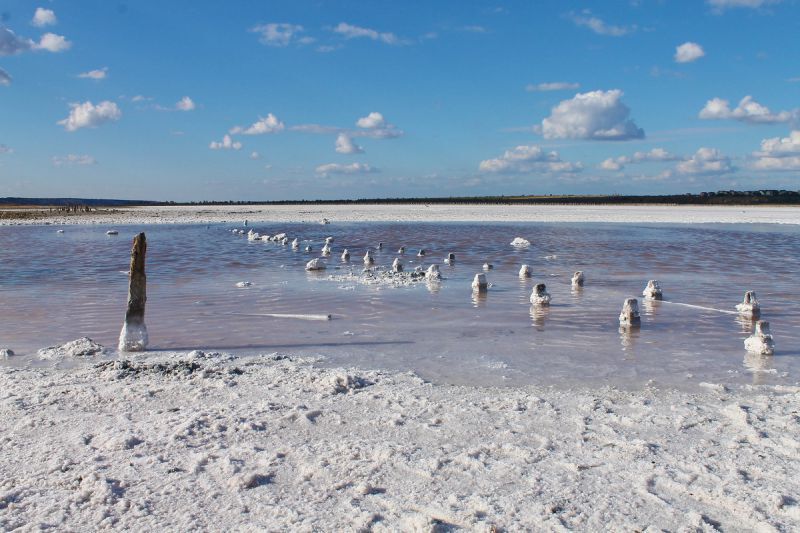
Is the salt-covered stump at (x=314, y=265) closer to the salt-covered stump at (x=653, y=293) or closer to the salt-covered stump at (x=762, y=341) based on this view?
the salt-covered stump at (x=653, y=293)

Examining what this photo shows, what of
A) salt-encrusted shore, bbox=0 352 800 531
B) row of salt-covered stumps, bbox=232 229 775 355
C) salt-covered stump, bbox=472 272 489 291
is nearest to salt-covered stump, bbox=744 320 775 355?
row of salt-covered stumps, bbox=232 229 775 355

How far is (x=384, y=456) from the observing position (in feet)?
13.9

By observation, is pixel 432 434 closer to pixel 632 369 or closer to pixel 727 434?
pixel 727 434

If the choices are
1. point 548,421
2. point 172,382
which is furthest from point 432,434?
point 172,382

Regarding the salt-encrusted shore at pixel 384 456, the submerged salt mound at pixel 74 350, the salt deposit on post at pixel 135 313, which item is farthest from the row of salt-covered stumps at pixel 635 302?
the submerged salt mound at pixel 74 350

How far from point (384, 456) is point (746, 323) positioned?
6.66 meters

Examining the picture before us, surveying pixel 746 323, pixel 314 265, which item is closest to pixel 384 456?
pixel 746 323

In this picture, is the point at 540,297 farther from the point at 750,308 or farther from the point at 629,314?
the point at 750,308

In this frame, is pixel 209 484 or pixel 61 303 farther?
pixel 61 303

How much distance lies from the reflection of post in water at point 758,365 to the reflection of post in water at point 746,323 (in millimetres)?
1395

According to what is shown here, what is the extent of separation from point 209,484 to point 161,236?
88.5 feet

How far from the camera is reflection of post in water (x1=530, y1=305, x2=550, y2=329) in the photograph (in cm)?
903

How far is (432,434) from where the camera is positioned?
4629 mm

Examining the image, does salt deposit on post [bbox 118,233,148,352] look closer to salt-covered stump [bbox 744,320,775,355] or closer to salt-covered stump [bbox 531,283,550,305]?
salt-covered stump [bbox 531,283,550,305]
